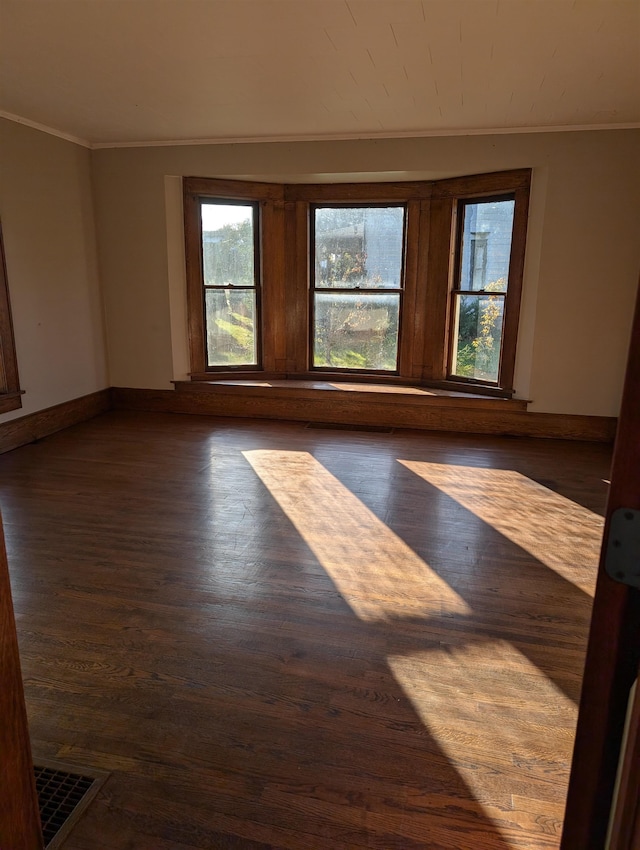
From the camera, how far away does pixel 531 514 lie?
373 cm

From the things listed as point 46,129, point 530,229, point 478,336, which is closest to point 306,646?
point 478,336

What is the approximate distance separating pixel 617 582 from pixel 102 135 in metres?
5.80

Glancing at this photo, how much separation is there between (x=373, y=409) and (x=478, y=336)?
4.04 feet

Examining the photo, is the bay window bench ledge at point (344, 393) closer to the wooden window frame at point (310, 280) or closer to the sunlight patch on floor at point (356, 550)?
the wooden window frame at point (310, 280)

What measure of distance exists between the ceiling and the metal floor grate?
124 inches

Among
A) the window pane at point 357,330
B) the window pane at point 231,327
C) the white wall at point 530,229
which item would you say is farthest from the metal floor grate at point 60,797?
the window pane at point 357,330

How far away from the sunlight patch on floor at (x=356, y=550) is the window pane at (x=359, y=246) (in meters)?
2.38

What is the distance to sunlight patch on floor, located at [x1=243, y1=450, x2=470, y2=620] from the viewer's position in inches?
107

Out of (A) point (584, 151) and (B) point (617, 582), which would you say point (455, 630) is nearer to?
(B) point (617, 582)

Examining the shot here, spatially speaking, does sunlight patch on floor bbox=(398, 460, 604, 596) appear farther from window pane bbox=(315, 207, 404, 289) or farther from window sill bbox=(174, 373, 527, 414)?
window pane bbox=(315, 207, 404, 289)

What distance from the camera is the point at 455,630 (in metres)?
2.52

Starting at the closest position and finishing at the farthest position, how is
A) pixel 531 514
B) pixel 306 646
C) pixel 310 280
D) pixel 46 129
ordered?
pixel 306 646, pixel 531 514, pixel 46 129, pixel 310 280

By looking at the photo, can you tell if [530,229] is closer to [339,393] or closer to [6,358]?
[339,393]

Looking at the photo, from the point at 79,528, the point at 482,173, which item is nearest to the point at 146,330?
the point at 79,528
